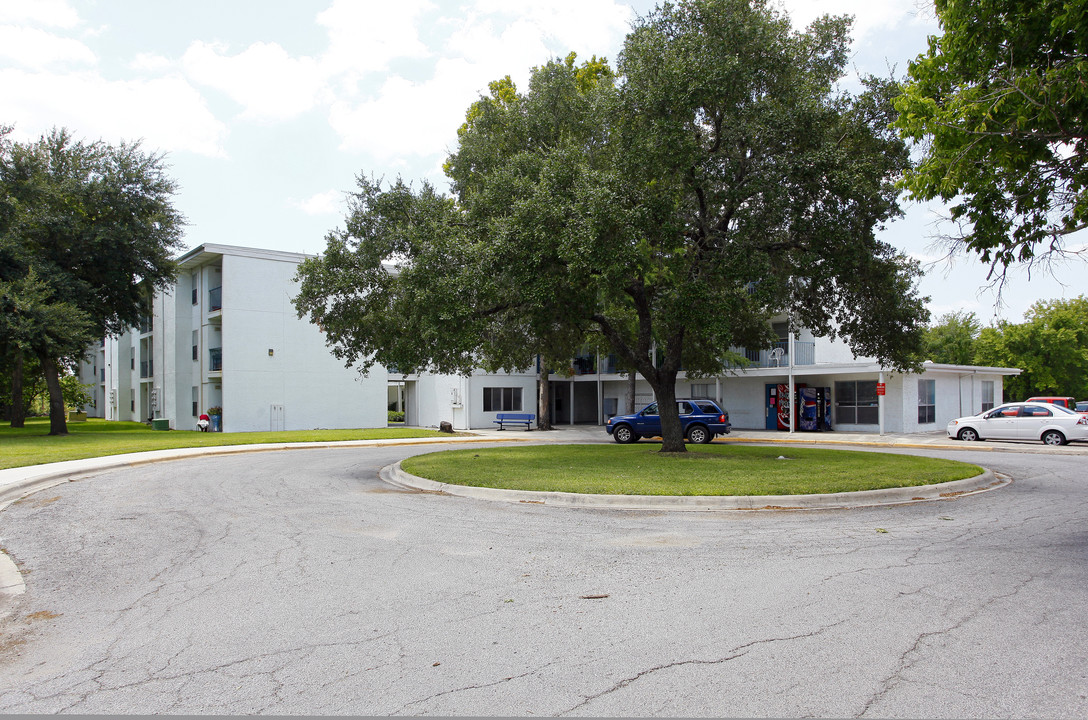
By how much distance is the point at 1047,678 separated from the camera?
13.3 feet

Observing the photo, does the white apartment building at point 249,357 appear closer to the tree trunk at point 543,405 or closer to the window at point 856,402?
the tree trunk at point 543,405

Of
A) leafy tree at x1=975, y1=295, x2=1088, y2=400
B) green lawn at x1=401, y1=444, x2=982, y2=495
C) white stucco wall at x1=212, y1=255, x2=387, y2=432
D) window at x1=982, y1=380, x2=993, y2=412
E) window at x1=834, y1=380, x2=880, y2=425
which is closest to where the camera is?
green lawn at x1=401, y1=444, x2=982, y2=495

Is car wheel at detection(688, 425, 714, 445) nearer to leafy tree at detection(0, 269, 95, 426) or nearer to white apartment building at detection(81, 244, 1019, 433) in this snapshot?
white apartment building at detection(81, 244, 1019, 433)

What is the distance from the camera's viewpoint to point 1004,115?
7898 millimetres

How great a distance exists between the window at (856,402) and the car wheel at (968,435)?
471 cm

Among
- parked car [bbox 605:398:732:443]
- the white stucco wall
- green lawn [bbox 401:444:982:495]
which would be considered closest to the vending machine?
parked car [bbox 605:398:732:443]

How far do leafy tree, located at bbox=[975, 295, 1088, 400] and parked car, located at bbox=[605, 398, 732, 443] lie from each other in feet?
127

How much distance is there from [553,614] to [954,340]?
200ft

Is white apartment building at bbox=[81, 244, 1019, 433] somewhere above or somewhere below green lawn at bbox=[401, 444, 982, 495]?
above

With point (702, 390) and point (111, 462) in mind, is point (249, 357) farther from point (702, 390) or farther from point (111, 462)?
point (702, 390)

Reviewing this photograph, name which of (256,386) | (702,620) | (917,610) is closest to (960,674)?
(917,610)

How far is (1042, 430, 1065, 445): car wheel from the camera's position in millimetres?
24234

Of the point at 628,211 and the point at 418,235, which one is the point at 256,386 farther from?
the point at 628,211

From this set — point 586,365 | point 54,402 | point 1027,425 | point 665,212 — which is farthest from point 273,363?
point 1027,425
